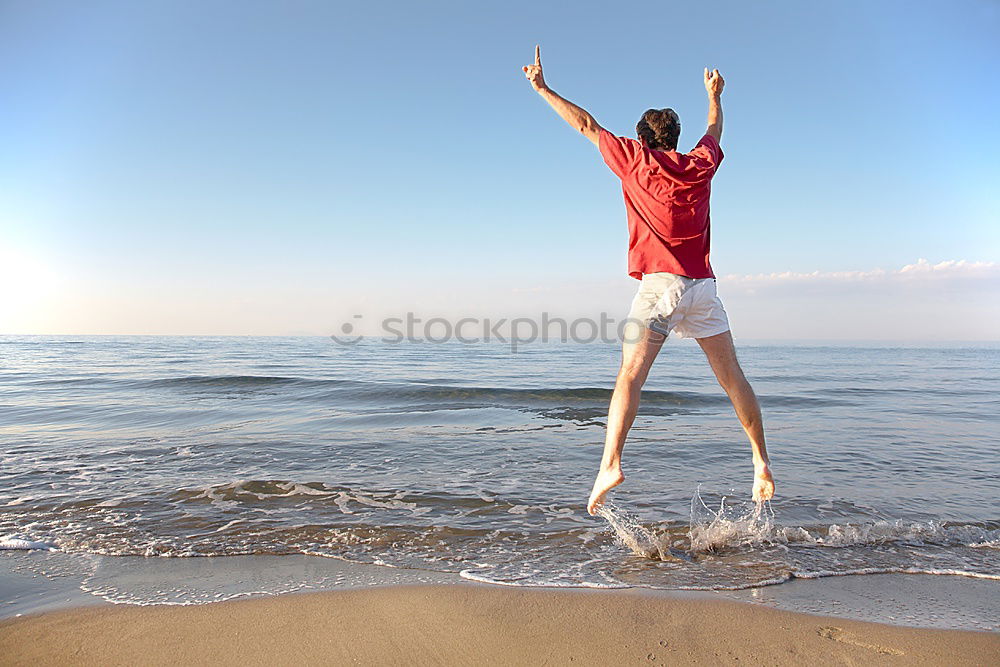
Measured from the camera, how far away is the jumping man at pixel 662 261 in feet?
10.9

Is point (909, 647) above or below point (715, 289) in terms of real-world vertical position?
below

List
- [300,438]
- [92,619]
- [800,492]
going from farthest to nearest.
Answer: [300,438]
[800,492]
[92,619]

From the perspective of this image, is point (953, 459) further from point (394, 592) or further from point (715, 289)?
point (394, 592)

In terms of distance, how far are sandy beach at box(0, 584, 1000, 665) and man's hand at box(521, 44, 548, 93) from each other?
9.68 feet

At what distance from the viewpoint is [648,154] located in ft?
11.2

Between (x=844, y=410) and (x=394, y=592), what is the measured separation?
10551mm

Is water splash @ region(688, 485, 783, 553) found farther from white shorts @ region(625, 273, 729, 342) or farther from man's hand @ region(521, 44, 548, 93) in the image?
man's hand @ region(521, 44, 548, 93)

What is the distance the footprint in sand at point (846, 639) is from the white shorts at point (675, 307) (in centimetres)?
157

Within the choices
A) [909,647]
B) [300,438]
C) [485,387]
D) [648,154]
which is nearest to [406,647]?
[909,647]

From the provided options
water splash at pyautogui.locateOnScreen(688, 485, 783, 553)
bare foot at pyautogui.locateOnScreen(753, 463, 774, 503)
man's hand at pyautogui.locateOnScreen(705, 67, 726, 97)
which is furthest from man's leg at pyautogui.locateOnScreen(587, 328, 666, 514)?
man's hand at pyautogui.locateOnScreen(705, 67, 726, 97)

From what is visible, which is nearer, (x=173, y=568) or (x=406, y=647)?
(x=406, y=647)

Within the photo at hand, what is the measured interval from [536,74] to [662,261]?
1431 millimetres

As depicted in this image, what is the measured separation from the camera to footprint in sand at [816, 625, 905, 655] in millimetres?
2607

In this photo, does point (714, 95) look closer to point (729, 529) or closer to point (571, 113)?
point (571, 113)
